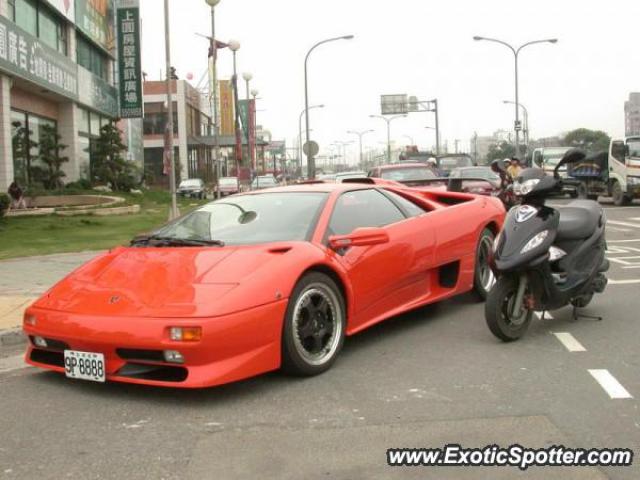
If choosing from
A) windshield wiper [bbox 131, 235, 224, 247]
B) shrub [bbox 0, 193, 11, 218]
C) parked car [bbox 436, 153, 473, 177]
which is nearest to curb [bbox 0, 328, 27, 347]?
windshield wiper [bbox 131, 235, 224, 247]

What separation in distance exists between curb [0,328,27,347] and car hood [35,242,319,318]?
130 centimetres

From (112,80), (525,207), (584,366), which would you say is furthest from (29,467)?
(112,80)

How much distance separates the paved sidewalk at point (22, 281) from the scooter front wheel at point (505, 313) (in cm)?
373

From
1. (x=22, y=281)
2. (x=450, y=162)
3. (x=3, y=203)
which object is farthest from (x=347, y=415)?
(x=450, y=162)

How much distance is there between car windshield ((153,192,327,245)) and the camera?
489 cm

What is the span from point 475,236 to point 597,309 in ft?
4.09

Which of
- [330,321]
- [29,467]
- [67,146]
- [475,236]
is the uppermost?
[67,146]

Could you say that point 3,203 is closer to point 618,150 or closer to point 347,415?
point 347,415

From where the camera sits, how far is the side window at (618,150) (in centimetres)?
2125

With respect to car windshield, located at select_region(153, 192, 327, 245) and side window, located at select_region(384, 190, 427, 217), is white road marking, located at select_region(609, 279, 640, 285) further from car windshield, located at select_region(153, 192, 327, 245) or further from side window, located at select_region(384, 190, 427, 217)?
car windshield, located at select_region(153, 192, 327, 245)

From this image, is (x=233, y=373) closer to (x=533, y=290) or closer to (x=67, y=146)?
(x=533, y=290)

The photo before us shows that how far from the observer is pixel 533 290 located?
525 centimetres

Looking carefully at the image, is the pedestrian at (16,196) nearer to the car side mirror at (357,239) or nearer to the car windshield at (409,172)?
the car windshield at (409,172)
